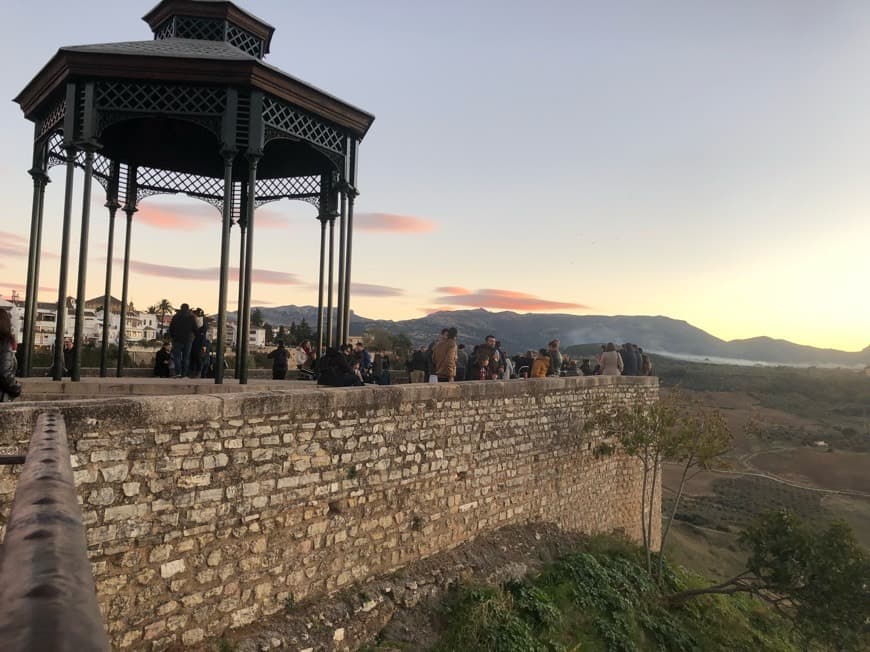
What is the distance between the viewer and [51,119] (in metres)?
9.92

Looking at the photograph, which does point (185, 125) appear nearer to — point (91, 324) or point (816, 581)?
point (816, 581)

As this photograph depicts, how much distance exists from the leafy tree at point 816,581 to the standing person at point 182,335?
12.1 m

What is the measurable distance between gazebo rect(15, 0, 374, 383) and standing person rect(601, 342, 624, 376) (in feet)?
26.7

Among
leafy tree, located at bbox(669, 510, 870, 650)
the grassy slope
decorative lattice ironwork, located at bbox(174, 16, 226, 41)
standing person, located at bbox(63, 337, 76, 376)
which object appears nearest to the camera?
the grassy slope

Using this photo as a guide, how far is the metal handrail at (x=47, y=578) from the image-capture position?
1.76 feet

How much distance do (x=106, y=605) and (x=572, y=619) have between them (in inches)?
289

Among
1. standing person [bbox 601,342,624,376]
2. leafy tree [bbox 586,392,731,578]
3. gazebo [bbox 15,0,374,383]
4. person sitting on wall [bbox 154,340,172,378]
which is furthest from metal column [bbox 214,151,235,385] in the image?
standing person [bbox 601,342,624,376]

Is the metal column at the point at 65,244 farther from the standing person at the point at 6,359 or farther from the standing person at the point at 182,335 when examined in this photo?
the standing person at the point at 6,359

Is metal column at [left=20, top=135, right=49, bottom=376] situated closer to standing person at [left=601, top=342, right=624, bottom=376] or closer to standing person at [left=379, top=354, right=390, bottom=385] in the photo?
standing person at [left=379, top=354, right=390, bottom=385]

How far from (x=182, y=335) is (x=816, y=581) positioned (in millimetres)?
16179

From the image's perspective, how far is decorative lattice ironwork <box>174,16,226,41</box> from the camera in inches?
497

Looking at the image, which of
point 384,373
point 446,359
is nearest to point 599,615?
point 446,359

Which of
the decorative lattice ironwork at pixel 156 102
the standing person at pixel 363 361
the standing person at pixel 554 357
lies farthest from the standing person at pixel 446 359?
the decorative lattice ironwork at pixel 156 102

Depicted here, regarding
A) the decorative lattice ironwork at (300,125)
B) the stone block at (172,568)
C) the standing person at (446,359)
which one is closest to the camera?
the stone block at (172,568)
